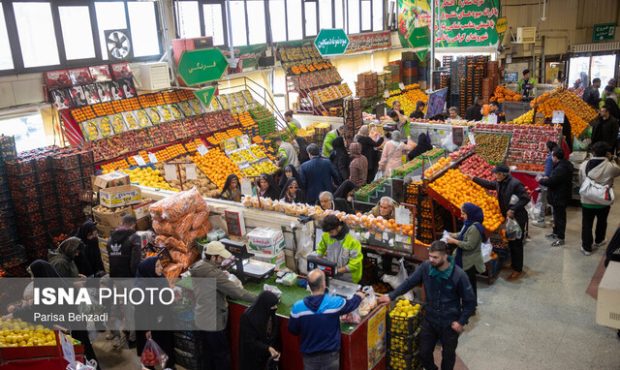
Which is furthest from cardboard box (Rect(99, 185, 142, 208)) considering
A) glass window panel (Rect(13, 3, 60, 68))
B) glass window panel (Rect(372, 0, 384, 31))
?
glass window panel (Rect(372, 0, 384, 31))

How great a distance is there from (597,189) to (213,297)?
6.32m

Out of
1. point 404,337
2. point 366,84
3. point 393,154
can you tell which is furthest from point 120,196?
point 366,84

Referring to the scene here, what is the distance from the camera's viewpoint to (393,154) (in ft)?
33.4

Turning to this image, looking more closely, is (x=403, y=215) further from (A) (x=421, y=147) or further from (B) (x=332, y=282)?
(A) (x=421, y=147)

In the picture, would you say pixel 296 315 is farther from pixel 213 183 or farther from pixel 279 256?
pixel 213 183

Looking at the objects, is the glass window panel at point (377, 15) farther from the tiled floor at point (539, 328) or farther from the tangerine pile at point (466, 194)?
the tiled floor at point (539, 328)

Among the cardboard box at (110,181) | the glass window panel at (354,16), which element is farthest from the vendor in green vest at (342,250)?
the glass window panel at (354,16)

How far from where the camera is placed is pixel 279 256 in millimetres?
6461

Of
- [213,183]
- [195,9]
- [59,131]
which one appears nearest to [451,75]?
[195,9]

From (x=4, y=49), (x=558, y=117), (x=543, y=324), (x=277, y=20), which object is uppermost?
(x=277, y=20)

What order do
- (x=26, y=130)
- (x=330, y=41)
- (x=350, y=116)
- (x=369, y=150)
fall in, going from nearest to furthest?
(x=26, y=130) < (x=369, y=150) < (x=330, y=41) < (x=350, y=116)

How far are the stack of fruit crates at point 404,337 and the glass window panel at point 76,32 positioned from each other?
9.14m

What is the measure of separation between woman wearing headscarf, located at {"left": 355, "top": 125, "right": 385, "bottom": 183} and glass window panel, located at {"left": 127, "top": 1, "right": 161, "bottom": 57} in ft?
18.2

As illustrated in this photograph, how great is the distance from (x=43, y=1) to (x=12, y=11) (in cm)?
72
